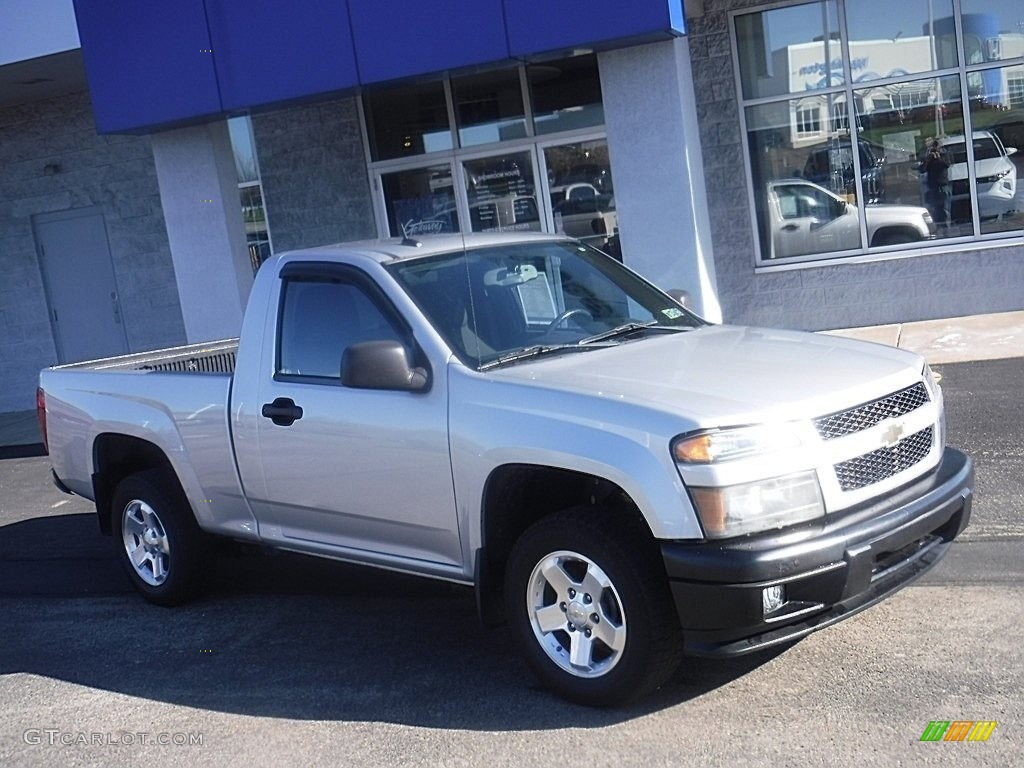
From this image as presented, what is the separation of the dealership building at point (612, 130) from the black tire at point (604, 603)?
7.01 metres

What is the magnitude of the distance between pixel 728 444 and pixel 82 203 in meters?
13.9

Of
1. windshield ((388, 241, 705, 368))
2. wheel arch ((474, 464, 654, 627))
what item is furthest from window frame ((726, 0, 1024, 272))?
wheel arch ((474, 464, 654, 627))

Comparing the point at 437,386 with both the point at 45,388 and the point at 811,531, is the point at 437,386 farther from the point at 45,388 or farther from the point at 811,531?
the point at 45,388

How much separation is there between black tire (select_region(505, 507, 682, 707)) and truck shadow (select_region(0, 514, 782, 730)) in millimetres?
148

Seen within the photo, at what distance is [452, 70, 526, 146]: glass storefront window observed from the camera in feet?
44.9

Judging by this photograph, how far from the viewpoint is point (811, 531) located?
415 cm

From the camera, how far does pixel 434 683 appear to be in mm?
5016

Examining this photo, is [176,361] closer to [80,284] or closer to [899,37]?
[899,37]

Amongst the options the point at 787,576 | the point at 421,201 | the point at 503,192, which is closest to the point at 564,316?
the point at 787,576

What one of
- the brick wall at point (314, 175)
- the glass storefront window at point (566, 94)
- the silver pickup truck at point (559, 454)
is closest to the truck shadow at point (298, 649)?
the silver pickup truck at point (559, 454)

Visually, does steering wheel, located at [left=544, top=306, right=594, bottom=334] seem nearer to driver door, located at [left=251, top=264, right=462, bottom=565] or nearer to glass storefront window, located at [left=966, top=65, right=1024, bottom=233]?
driver door, located at [left=251, top=264, right=462, bottom=565]

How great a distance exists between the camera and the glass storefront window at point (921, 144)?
12336 mm

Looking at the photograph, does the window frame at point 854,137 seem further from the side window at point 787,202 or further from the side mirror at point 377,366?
the side mirror at point 377,366

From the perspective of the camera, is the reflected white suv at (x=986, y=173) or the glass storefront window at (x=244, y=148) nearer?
the reflected white suv at (x=986, y=173)
